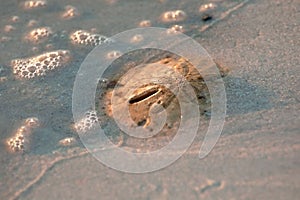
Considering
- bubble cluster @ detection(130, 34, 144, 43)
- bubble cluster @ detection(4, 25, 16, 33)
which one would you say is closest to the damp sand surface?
bubble cluster @ detection(4, 25, 16, 33)

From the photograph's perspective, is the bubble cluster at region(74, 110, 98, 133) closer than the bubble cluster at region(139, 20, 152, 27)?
Yes

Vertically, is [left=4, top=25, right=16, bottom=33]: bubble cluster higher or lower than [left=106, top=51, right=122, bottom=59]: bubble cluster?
lower

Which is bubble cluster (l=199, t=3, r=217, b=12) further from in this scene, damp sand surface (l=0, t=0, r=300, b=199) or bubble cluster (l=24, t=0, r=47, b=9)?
bubble cluster (l=24, t=0, r=47, b=9)

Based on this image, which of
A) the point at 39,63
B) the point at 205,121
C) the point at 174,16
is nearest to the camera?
the point at 205,121

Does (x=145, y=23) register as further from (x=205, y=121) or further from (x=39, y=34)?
(x=205, y=121)

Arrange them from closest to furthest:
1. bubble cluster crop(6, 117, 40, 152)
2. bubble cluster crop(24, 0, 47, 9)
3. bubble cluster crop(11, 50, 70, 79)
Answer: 1. bubble cluster crop(6, 117, 40, 152)
2. bubble cluster crop(11, 50, 70, 79)
3. bubble cluster crop(24, 0, 47, 9)

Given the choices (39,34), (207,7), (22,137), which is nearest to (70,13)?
(39,34)


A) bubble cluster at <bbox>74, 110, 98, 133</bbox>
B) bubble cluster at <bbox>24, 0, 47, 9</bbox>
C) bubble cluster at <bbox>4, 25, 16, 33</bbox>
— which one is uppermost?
bubble cluster at <bbox>24, 0, 47, 9</bbox>

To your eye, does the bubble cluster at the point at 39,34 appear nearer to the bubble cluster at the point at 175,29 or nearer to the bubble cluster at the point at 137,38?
the bubble cluster at the point at 137,38
